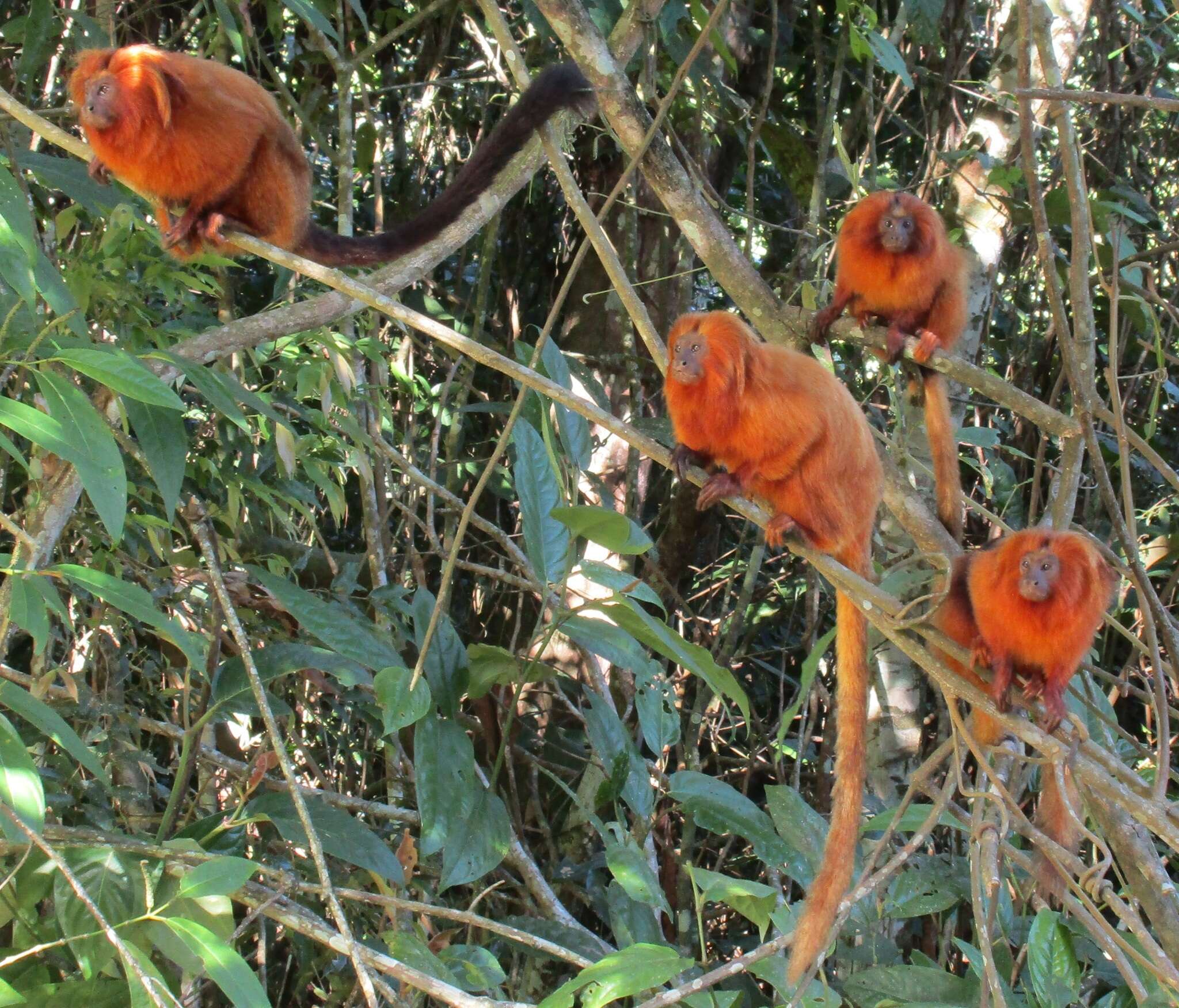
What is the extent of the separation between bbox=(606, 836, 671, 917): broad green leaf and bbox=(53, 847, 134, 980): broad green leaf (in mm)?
938

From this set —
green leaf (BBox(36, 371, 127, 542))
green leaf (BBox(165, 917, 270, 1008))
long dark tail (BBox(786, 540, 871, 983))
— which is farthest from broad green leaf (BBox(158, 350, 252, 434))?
long dark tail (BBox(786, 540, 871, 983))

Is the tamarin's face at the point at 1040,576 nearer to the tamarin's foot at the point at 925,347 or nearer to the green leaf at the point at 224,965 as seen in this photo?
the tamarin's foot at the point at 925,347

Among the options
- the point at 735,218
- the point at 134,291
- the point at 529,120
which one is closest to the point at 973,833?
the point at 529,120

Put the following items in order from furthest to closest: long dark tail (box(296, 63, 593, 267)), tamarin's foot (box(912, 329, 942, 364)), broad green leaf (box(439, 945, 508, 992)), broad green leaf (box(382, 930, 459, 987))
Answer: tamarin's foot (box(912, 329, 942, 364)) → long dark tail (box(296, 63, 593, 267)) → broad green leaf (box(439, 945, 508, 992)) → broad green leaf (box(382, 930, 459, 987))

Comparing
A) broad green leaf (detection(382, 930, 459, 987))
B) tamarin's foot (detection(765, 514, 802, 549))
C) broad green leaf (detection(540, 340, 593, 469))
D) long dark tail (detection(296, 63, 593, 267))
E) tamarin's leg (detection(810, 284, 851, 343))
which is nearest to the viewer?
broad green leaf (detection(382, 930, 459, 987))

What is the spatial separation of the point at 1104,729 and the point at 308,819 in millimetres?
2033

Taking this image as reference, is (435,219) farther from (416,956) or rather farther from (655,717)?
(416,956)

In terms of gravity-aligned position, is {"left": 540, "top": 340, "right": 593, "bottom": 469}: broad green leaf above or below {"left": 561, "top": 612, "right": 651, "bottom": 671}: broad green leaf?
above

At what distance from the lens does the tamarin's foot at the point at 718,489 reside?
107 inches

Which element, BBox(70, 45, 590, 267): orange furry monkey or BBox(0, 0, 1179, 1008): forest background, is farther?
BBox(70, 45, 590, 267): orange furry monkey

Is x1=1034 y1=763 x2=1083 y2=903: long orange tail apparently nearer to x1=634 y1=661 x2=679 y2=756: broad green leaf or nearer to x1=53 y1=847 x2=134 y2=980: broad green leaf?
x1=634 y1=661 x2=679 y2=756: broad green leaf

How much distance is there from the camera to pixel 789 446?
2807 millimetres

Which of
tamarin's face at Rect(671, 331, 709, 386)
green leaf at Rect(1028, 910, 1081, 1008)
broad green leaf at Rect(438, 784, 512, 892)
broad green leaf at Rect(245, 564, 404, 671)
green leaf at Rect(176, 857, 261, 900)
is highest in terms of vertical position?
tamarin's face at Rect(671, 331, 709, 386)

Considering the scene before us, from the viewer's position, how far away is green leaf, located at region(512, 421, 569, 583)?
2608 mm
